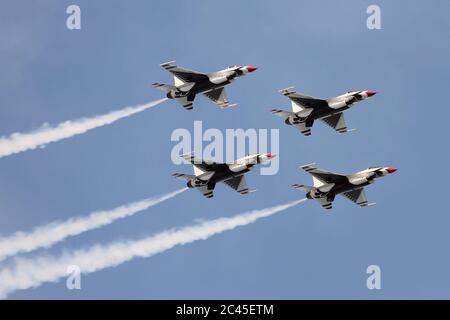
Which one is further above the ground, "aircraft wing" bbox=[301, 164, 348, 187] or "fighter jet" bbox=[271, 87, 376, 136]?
"fighter jet" bbox=[271, 87, 376, 136]

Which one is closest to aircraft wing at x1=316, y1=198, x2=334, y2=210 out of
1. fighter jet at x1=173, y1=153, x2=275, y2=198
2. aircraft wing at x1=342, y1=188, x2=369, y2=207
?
aircraft wing at x1=342, y1=188, x2=369, y2=207

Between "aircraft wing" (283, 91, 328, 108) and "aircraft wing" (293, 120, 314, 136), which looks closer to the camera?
"aircraft wing" (283, 91, 328, 108)

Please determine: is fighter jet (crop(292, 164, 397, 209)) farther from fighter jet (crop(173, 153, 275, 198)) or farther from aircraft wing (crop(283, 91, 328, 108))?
aircraft wing (crop(283, 91, 328, 108))

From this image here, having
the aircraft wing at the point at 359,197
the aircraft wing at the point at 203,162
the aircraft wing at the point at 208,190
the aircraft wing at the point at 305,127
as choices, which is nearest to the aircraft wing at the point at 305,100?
the aircraft wing at the point at 305,127

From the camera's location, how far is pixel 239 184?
15500 centimetres

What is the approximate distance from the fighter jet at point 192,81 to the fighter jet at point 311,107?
19.8 feet

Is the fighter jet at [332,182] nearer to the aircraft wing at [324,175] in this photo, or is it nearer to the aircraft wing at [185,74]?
the aircraft wing at [324,175]

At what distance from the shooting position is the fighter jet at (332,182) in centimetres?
14925

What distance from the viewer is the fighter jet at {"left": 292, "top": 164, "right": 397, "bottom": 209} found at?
490 feet

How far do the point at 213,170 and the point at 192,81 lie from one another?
38.3ft

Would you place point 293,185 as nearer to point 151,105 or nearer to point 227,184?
point 227,184

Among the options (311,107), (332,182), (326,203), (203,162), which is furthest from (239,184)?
(311,107)

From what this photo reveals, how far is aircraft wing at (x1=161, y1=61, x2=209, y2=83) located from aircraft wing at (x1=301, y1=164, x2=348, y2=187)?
52.8 feet
